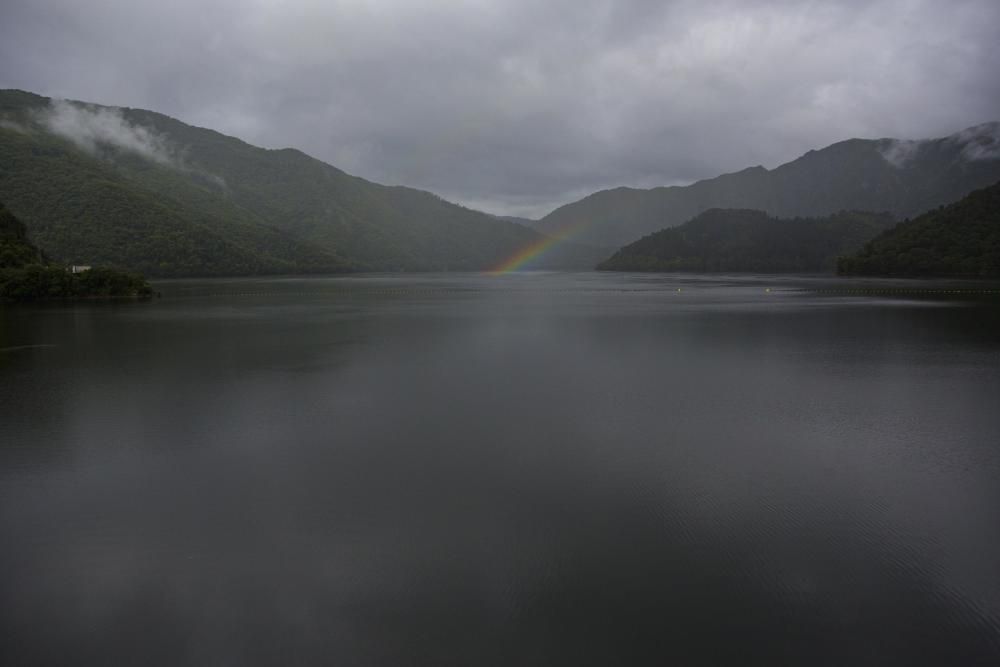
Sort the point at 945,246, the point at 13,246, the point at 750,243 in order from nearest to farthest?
the point at 13,246
the point at 945,246
the point at 750,243

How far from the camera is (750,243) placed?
146 meters

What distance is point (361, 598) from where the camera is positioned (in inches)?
244

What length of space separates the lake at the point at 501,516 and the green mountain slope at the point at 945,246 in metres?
78.8

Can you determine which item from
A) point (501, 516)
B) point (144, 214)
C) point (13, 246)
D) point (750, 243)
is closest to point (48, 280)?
point (13, 246)

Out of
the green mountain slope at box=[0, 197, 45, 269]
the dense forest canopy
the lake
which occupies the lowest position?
the lake

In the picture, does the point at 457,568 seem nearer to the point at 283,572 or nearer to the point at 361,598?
the point at 361,598

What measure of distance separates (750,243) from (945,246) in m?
60.0

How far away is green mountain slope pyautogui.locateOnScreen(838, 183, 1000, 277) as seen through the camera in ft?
267

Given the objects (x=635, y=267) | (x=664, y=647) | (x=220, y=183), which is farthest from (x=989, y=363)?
(x=220, y=183)

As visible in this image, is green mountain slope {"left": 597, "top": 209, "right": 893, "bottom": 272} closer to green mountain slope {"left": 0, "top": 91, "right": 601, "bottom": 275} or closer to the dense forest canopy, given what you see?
green mountain slope {"left": 0, "top": 91, "right": 601, "bottom": 275}

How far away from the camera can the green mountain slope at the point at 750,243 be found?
5482 inches

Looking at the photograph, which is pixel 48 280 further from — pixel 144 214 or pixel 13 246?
pixel 144 214

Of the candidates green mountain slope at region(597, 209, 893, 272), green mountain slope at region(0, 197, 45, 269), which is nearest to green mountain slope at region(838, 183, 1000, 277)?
green mountain slope at region(597, 209, 893, 272)

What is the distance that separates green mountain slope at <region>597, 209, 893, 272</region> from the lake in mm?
130722
